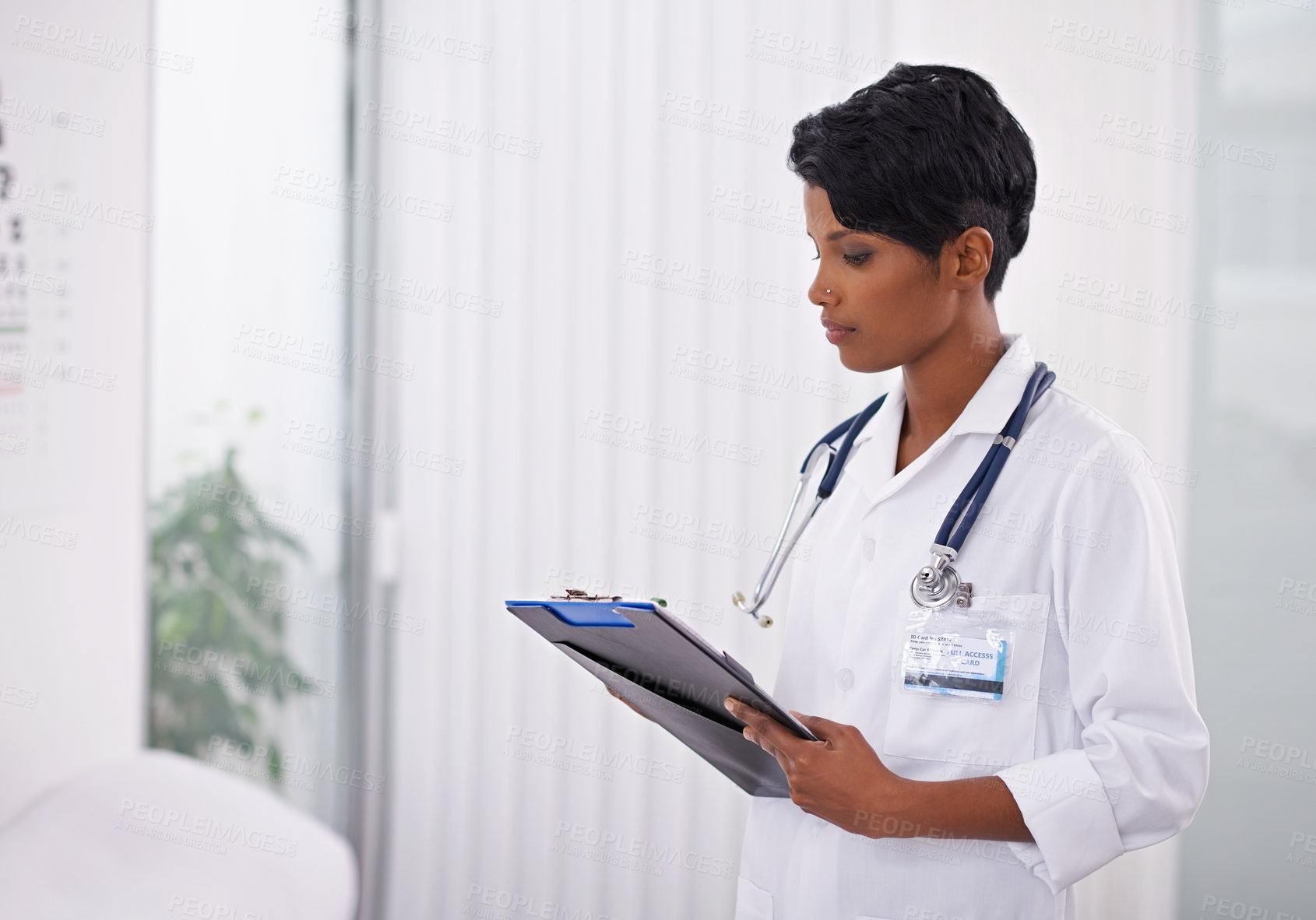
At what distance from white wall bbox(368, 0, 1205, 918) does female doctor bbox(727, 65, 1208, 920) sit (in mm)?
845

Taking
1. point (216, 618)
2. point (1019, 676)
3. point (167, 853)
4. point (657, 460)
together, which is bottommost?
point (167, 853)

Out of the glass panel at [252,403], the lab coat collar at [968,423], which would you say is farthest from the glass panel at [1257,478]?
the glass panel at [252,403]

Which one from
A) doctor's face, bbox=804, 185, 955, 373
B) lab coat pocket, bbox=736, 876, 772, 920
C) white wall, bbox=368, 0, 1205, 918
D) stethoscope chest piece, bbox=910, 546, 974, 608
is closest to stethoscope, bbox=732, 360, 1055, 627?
stethoscope chest piece, bbox=910, 546, 974, 608

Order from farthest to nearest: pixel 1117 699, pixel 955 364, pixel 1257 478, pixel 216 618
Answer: pixel 216 618, pixel 1257 478, pixel 955 364, pixel 1117 699

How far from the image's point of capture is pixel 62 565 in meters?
1.63

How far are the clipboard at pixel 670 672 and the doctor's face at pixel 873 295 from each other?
0.42m

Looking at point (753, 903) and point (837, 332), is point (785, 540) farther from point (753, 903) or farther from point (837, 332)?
point (753, 903)

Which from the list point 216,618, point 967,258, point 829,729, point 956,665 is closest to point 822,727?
point 829,729

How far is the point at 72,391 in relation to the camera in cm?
162

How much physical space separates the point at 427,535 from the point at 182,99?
3.43ft

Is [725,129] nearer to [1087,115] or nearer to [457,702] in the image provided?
[1087,115]

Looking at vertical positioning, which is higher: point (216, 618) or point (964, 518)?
point (964, 518)

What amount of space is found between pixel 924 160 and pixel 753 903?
950 mm

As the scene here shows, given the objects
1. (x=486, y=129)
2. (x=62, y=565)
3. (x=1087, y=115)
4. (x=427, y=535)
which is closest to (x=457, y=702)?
(x=427, y=535)
